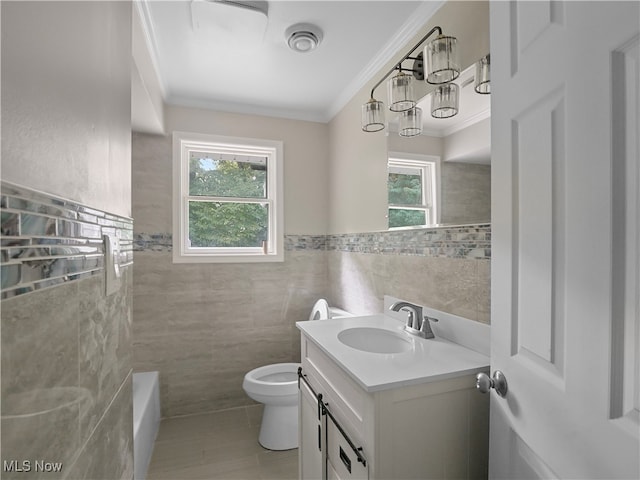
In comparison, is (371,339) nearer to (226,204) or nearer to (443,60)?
(443,60)

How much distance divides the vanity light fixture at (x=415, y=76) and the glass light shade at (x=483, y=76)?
8cm

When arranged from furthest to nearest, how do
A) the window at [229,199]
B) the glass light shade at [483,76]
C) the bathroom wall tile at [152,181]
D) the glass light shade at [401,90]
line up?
the window at [229,199] < the bathroom wall tile at [152,181] < the glass light shade at [401,90] < the glass light shade at [483,76]

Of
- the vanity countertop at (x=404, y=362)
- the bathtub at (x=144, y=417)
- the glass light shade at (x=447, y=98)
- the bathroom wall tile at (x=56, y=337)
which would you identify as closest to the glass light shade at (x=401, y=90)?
the glass light shade at (x=447, y=98)

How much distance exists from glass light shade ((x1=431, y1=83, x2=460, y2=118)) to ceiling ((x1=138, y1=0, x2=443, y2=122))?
443mm

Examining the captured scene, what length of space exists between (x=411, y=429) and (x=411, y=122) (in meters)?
1.36

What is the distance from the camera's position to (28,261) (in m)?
0.35

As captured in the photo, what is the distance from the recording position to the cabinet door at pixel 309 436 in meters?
1.37

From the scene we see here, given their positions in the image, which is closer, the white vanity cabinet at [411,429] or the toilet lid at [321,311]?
the white vanity cabinet at [411,429]

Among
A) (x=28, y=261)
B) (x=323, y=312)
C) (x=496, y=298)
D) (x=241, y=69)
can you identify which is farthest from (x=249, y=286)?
(x=28, y=261)

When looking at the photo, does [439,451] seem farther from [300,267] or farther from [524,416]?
[300,267]

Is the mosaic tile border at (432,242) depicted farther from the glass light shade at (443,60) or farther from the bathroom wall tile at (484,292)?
the glass light shade at (443,60)

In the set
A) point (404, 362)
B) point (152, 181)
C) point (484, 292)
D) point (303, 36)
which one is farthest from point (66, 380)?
point (152, 181)

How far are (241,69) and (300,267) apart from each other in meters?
1.54

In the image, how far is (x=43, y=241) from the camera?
1.27ft
